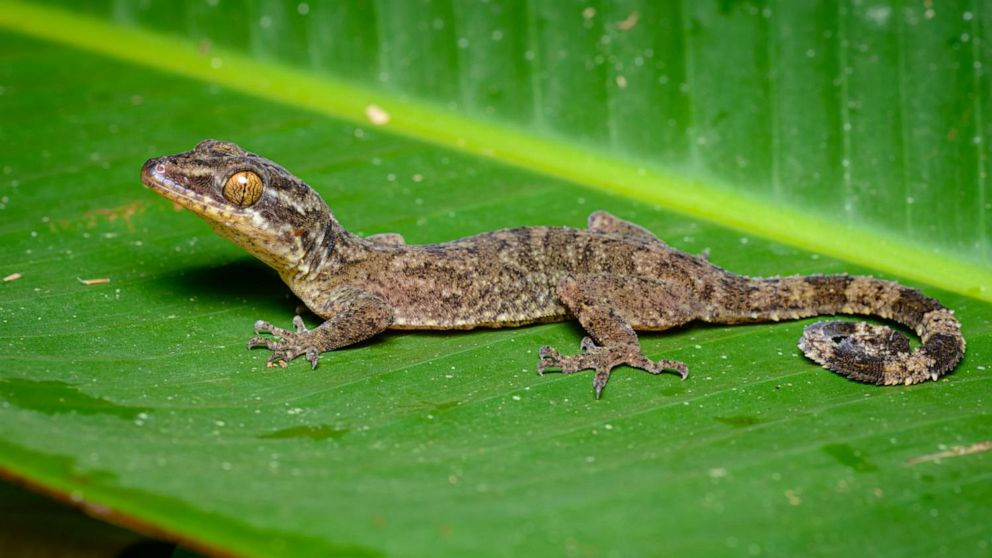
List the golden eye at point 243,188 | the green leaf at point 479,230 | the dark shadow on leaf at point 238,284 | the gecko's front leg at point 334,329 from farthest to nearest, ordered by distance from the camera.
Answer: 1. the dark shadow on leaf at point 238,284
2. the golden eye at point 243,188
3. the gecko's front leg at point 334,329
4. the green leaf at point 479,230

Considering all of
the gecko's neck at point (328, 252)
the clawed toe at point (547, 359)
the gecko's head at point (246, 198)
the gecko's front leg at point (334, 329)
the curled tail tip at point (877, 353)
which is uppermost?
the gecko's head at point (246, 198)

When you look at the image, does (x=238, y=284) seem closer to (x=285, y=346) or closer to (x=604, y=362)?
(x=285, y=346)

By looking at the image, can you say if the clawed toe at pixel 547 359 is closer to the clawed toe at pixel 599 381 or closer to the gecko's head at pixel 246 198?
the clawed toe at pixel 599 381

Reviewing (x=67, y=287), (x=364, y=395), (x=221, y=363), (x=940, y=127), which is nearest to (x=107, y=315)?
(x=67, y=287)

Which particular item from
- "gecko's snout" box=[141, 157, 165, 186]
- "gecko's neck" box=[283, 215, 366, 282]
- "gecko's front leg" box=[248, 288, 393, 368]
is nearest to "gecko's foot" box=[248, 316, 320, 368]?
"gecko's front leg" box=[248, 288, 393, 368]

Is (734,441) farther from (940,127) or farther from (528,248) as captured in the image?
(940,127)

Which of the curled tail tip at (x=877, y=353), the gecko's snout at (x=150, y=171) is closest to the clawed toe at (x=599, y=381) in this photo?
the curled tail tip at (x=877, y=353)

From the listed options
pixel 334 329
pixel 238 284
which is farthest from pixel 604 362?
pixel 238 284
